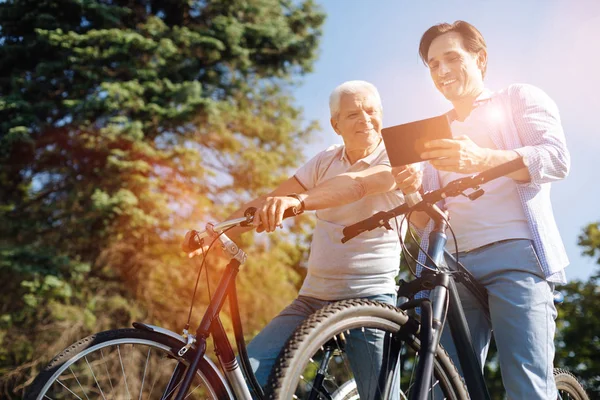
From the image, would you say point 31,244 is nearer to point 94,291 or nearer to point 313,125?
point 94,291

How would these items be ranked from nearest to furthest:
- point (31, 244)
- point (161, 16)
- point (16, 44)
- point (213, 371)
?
point (213, 371)
point (31, 244)
point (16, 44)
point (161, 16)

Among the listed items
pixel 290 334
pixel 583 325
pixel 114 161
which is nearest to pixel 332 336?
pixel 290 334

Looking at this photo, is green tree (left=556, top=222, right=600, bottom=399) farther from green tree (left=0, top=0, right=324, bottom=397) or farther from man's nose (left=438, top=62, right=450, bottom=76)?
man's nose (left=438, top=62, right=450, bottom=76)

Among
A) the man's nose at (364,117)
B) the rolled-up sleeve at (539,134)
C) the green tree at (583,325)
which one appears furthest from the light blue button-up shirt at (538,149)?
the green tree at (583,325)

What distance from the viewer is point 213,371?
1.86 meters

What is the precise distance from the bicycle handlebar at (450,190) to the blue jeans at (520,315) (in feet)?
1.20

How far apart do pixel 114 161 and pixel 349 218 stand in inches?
408

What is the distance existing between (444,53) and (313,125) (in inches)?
517

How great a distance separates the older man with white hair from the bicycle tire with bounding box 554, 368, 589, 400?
107 centimetres

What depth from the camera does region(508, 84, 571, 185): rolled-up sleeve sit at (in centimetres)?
194

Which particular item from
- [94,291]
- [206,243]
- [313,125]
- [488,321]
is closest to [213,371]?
[206,243]

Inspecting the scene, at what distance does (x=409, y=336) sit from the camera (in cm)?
177

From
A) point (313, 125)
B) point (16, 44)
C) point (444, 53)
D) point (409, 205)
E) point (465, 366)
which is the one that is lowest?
point (465, 366)

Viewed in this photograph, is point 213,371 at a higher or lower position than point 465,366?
higher
